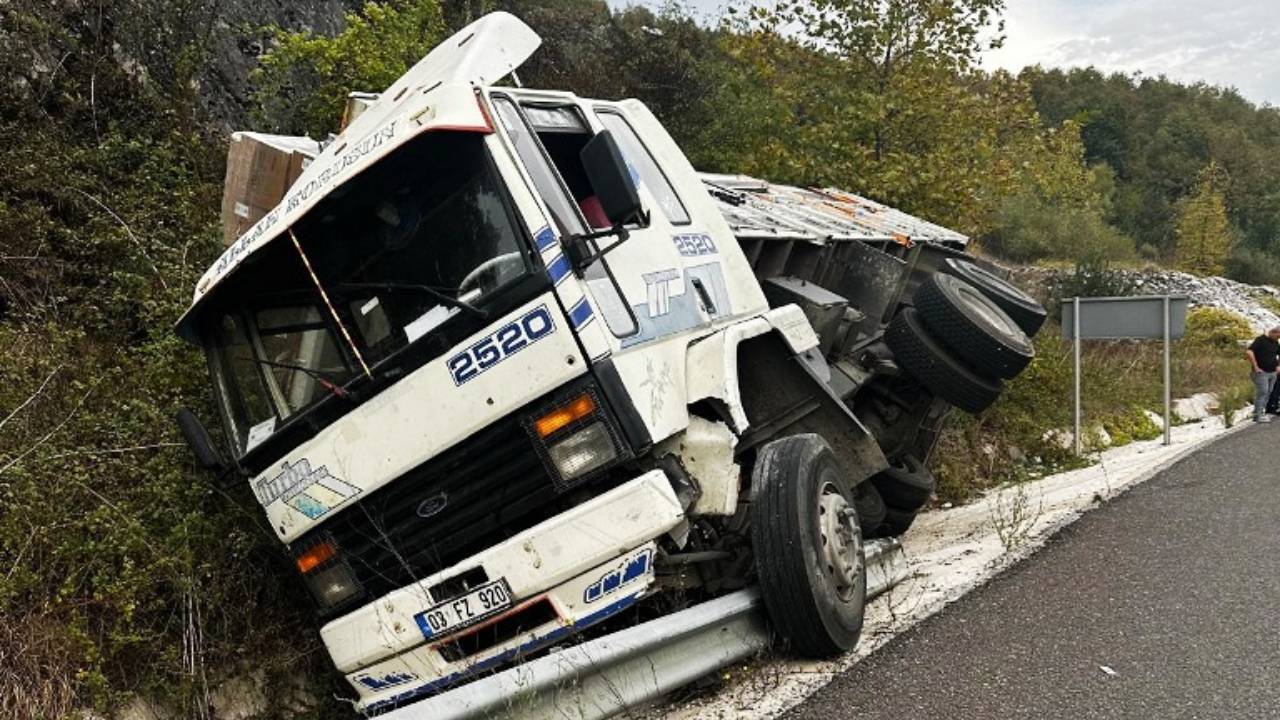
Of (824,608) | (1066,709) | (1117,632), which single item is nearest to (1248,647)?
(1117,632)

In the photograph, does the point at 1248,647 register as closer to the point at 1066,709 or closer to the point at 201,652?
the point at 1066,709

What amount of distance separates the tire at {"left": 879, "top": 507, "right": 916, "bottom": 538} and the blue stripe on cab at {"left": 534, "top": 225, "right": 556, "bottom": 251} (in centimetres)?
386

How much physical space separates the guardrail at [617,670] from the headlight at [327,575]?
106cm

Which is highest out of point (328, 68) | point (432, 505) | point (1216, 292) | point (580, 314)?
point (328, 68)

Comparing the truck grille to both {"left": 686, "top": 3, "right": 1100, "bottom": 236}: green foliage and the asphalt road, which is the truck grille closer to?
the asphalt road

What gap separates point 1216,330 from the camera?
3112cm

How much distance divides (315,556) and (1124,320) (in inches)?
379

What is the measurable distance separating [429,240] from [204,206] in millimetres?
4932

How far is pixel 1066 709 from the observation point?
331 centimetres

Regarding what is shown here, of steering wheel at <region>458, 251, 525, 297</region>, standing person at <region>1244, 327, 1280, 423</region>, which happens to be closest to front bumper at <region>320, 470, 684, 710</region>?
steering wheel at <region>458, 251, 525, 297</region>

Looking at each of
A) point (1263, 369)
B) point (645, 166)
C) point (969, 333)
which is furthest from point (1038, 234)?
point (645, 166)

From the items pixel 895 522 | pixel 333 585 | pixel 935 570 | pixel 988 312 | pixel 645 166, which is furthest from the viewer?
pixel 895 522

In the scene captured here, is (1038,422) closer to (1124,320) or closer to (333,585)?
(1124,320)

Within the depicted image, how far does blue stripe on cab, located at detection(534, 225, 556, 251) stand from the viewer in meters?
3.94
